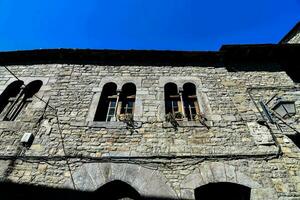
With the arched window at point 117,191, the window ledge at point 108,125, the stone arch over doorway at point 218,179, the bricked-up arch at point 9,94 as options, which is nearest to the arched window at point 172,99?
the window ledge at point 108,125

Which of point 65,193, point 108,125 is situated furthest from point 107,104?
point 65,193

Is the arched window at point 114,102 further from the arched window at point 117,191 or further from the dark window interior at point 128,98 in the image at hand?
the arched window at point 117,191

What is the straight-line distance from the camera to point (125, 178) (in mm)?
4066

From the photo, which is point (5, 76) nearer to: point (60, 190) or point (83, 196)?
point (60, 190)

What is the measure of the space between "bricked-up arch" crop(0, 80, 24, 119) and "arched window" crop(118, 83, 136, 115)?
332 centimetres

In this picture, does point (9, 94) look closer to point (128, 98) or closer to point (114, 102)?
point (114, 102)

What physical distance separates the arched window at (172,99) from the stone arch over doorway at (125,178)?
2.00 meters

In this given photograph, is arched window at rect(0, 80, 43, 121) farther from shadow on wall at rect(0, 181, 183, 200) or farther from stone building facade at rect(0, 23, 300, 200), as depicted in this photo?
shadow on wall at rect(0, 181, 183, 200)

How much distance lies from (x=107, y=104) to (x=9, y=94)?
3336 mm

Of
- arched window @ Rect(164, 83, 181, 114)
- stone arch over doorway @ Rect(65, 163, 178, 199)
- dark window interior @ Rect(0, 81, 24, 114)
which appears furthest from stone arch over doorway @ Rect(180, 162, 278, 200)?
dark window interior @ Rect(0, 81, 24, 114)

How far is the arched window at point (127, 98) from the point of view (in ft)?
18.7

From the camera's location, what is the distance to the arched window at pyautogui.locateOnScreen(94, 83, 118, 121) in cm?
553

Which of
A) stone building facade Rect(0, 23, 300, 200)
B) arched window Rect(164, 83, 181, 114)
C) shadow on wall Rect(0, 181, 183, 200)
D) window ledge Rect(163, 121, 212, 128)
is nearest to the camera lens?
shadow on wall Rect(0, 181, 183, 200)

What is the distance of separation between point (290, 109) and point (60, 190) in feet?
17.2
